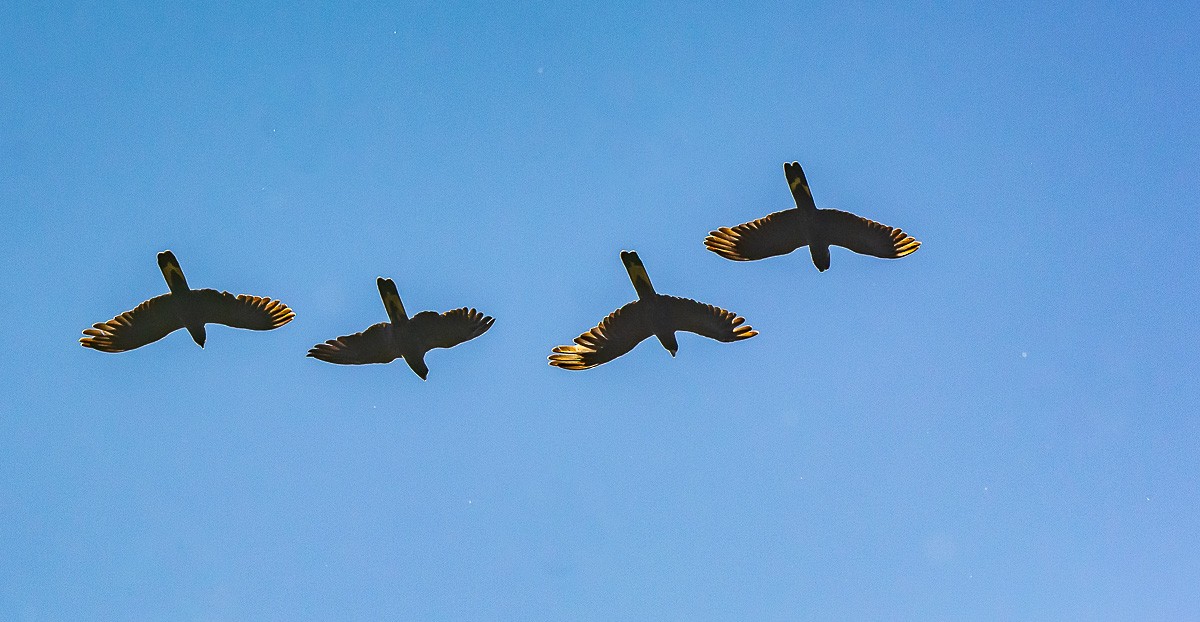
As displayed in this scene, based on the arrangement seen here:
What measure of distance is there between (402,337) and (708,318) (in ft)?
13.6

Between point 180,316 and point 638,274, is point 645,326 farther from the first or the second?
point 180,316

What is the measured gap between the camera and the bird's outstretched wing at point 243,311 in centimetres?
1236

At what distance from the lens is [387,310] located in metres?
12.1

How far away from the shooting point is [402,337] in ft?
40.6

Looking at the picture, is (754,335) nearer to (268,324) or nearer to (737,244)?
(737,244)

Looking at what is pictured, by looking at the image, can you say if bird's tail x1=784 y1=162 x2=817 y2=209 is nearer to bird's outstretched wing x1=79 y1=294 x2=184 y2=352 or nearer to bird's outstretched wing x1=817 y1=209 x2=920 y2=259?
bird's outstretched wing x1=817 y1=209 x2=920 y2=259

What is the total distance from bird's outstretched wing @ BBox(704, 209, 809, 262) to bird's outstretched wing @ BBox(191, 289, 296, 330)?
5.94 m

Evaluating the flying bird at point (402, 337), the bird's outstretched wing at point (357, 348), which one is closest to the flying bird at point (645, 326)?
the flying bird at point (402, 337)

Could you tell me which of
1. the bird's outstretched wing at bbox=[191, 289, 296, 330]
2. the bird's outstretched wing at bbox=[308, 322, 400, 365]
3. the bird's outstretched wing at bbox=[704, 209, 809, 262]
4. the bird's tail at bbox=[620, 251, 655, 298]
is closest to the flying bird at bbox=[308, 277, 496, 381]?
the bird's outstretched wing at bbox=[308, 322, 400, 365]

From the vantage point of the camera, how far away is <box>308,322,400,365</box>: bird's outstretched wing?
12.4 metres

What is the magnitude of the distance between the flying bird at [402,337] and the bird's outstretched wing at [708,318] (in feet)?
7.94

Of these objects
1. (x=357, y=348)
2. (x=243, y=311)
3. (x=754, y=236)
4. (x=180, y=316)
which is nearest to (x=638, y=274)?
(x=754, y=236)

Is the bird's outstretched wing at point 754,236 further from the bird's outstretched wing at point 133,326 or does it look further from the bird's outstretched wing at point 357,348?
the bird's outstretched wing at point 133,326

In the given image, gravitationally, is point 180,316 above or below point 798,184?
below
